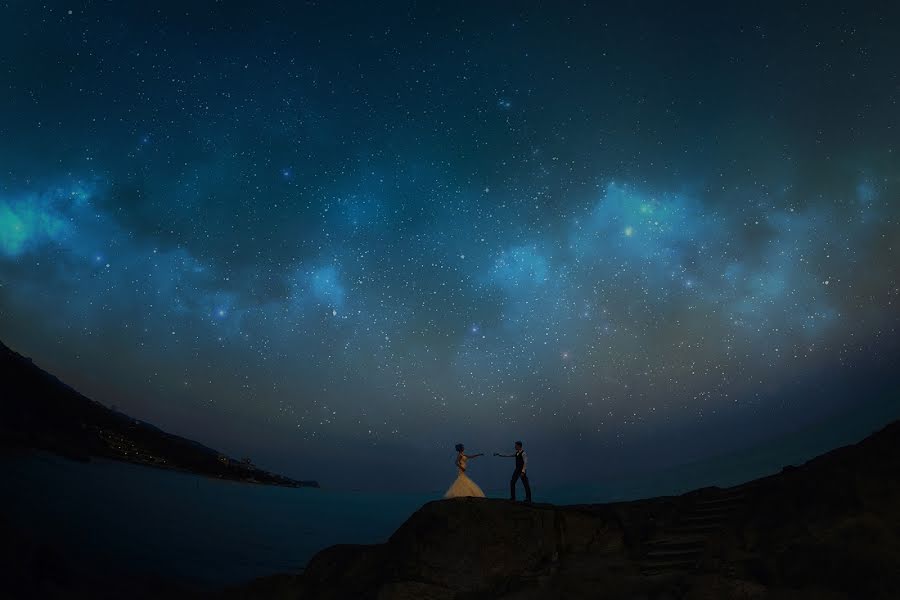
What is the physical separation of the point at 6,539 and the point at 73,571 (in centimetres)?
596

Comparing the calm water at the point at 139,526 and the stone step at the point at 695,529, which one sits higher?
the stone step at the point at 695,529

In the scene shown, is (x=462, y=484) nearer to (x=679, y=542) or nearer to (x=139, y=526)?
(x=679, y=542)

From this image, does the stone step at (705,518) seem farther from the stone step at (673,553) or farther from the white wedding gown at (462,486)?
the white wedding gown at (462,486)

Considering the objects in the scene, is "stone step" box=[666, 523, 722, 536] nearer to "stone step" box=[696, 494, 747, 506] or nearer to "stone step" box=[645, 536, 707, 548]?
"stone step" box=[645, 536, 707, 548]

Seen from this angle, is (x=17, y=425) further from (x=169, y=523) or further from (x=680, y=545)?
(x=680, y=545)

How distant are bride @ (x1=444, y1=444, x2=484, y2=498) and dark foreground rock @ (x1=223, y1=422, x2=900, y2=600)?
3069mm

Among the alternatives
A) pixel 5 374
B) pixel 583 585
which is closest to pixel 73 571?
pixel 583 585

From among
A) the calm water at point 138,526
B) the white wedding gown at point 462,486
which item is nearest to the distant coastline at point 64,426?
the calm water at point 138,526

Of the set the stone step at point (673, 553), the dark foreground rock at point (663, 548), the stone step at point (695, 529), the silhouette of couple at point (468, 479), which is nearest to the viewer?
the dark foreground rock at point (663, 548)

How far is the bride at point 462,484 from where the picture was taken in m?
18.2

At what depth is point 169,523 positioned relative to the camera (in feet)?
171

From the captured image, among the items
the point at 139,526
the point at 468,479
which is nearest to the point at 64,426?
the point at 139,526

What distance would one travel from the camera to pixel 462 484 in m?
18.4

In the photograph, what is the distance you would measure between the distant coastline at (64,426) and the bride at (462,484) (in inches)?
2477
